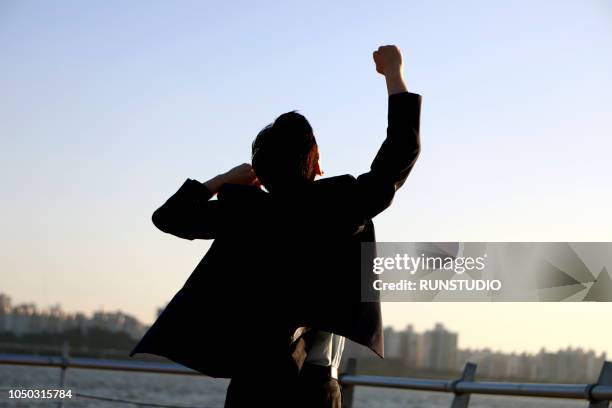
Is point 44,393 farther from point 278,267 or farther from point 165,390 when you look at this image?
point 165,390

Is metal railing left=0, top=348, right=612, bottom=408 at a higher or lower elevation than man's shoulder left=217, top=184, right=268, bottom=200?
lower

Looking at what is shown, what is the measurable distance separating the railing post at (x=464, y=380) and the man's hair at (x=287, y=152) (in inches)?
88.5

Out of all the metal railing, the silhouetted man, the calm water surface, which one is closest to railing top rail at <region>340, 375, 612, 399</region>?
the metal railing

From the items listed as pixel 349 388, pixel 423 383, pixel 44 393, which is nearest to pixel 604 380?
pixel 423 383

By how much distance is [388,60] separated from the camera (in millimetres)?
2016

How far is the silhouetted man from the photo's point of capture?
1.89 metres

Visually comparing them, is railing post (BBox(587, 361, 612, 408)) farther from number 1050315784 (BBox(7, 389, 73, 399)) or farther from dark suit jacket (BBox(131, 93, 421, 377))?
number 1050315784 (BBox(7, 389, 73, 399))

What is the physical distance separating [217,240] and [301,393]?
369 mm

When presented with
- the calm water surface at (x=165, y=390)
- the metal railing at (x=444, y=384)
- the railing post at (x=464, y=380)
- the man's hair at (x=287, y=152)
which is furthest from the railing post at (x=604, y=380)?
the calm water surface at (x=165, y=390)

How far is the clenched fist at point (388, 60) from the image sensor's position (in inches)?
79.1

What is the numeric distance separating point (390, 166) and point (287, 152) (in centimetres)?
26

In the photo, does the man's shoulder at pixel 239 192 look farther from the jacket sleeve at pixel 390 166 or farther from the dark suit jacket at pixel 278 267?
the jacket sleeve at pixel 390 166

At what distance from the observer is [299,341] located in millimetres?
1936

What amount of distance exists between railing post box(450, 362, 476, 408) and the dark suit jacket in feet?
7.30
